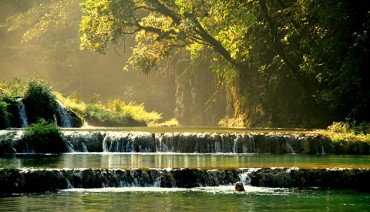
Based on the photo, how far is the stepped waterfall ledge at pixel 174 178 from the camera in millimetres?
24172

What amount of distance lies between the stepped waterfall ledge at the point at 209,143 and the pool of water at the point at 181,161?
55.3 inches

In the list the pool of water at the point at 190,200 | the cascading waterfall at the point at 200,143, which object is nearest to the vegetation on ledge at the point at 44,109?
the cascading waterfall at the point at 200,143

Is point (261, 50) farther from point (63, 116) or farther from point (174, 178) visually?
point (174, 178)

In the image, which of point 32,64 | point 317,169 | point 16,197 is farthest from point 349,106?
point 32,64

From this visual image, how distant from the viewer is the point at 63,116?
45594 millimetres

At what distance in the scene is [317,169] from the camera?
26.1 m

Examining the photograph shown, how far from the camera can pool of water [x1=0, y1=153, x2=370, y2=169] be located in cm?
2722

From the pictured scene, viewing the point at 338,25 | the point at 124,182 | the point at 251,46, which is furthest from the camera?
the point at 251,46

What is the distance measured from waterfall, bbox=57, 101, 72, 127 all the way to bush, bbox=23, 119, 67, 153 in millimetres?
10264

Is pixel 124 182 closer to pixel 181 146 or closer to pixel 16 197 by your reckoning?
pixel 16 197

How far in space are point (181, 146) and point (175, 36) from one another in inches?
667

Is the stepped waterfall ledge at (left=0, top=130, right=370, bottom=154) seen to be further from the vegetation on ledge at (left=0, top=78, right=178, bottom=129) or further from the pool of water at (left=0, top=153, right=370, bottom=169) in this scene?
the vegetation on ledge at (left=0, top=78, right=178, bottom=129)

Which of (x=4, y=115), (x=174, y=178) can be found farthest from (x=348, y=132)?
(x=174, y=178)

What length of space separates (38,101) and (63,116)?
2881mm
